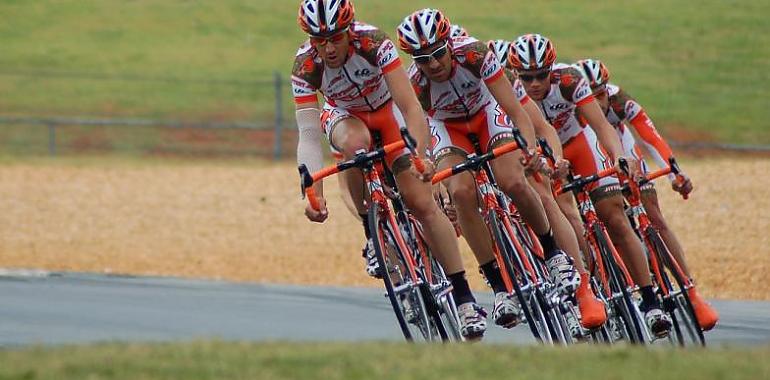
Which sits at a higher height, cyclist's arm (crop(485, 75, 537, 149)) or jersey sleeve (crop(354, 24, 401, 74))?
jersey sleeve (crop(354, 24, 401, 74))

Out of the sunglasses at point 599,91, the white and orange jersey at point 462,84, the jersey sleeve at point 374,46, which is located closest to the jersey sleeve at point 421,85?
the white and orange jersey at point 462,84

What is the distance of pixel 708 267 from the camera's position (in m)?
17.6

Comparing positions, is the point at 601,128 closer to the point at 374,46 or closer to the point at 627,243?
the point at 627,243

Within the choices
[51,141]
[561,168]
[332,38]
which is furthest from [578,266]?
[51,141]

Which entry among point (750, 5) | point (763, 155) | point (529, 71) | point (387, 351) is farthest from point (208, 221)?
point (750, 5)

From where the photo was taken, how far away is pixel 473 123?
10.2 m

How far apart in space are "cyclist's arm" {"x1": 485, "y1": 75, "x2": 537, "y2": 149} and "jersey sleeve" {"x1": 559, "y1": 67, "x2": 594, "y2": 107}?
164 cm

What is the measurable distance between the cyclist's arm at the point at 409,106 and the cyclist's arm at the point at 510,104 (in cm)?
77

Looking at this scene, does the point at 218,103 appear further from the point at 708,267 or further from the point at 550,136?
the point at 550,136

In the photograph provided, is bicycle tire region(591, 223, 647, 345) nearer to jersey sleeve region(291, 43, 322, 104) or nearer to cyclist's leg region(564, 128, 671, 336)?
cyclist's leg region(564, 128, 671, 336)

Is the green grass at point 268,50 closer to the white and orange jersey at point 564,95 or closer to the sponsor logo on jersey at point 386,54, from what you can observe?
the white and orange jersey at point 564,95

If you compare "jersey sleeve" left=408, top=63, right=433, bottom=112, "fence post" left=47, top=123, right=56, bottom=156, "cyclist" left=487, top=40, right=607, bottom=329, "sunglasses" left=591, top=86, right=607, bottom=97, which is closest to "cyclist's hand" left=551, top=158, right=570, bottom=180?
"cyclist" left=487, top=40, right=607, bottom=329

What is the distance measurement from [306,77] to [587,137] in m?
3.24

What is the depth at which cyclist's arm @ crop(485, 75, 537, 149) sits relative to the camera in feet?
31.3
